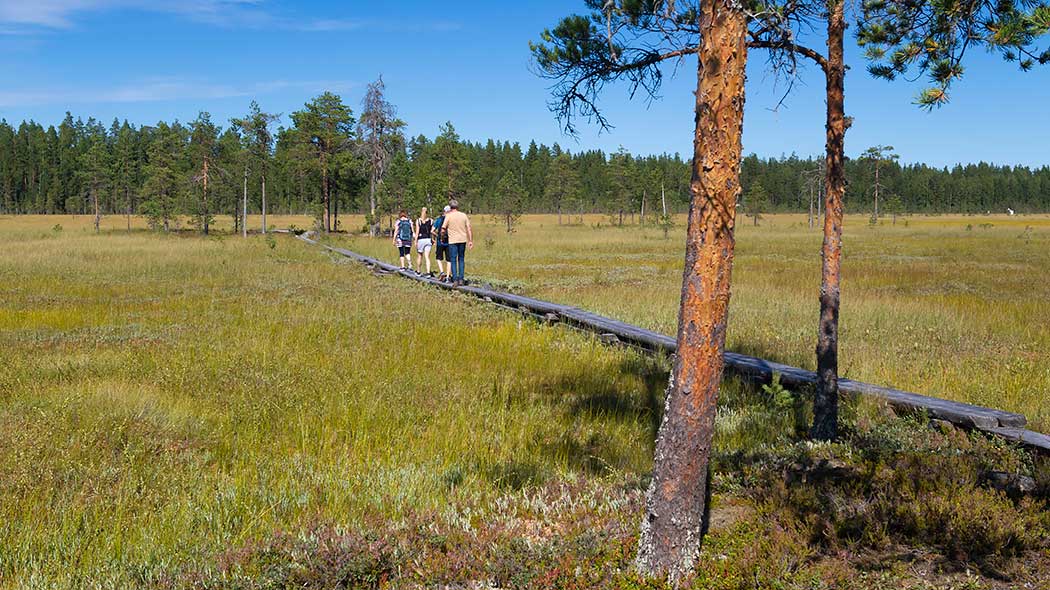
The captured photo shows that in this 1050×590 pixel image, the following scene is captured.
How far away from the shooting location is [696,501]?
3090 mm

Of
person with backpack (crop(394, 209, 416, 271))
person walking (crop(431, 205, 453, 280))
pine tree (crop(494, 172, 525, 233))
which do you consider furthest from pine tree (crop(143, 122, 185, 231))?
person walking (crop(431, 205, 453, 280))

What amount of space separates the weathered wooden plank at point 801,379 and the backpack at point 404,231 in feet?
23.6

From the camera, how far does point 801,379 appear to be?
6.64m

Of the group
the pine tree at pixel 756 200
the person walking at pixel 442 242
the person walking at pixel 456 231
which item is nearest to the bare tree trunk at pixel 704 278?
the person walking at pixel 456 231

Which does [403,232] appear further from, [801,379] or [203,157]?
[203,157]

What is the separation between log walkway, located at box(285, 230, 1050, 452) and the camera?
5086 mm

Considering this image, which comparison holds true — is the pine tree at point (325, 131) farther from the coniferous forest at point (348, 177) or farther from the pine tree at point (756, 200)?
the pine tree at point (756, 200)

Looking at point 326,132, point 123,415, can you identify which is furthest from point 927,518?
point 326,132

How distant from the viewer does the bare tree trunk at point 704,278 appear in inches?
113

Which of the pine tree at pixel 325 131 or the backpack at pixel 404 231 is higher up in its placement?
the pine tree at pixel 325 131

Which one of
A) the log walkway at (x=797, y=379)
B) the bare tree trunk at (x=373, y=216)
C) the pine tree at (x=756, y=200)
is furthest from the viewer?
the pine tree at (x=756, y=200)

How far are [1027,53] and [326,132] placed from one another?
48.7 meters

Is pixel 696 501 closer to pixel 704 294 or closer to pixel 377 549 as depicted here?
pixel 704 294

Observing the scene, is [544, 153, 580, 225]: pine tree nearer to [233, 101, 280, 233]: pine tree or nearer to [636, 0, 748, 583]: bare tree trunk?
[233, 101, 280, 233]: pine tree
